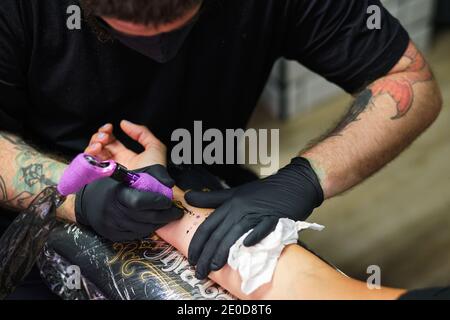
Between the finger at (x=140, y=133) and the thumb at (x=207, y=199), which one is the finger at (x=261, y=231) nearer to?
the thumb at (x=207, y=199)

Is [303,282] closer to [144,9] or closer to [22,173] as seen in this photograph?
[144,9]

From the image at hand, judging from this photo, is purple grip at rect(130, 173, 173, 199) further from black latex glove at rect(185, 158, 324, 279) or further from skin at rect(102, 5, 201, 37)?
skin at rect(102, 5, 201, 37)

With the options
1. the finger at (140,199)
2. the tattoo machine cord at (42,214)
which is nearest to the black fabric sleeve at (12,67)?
the tattoo machine cord at (42,214)

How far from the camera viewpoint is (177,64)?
1.39 m

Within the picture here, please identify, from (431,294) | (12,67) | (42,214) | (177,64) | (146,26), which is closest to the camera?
(431,294)

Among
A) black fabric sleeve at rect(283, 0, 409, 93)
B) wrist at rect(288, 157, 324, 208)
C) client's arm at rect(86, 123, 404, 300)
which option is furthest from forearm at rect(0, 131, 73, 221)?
black fabric sleeve at rect(283, 0, 409, 93)

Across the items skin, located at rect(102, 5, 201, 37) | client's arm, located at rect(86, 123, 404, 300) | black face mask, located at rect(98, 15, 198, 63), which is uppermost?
skin, located at rect(102, 5, 201, 37)

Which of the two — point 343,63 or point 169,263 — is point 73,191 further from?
point 343,63

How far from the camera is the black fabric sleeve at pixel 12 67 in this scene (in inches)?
49.2

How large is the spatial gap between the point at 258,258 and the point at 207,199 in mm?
187

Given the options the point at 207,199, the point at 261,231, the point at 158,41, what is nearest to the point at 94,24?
the point at 158,41

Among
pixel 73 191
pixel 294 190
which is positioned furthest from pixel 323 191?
pixel 73 191

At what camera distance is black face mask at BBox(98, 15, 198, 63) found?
3.72ft

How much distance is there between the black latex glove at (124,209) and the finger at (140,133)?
0.16m
